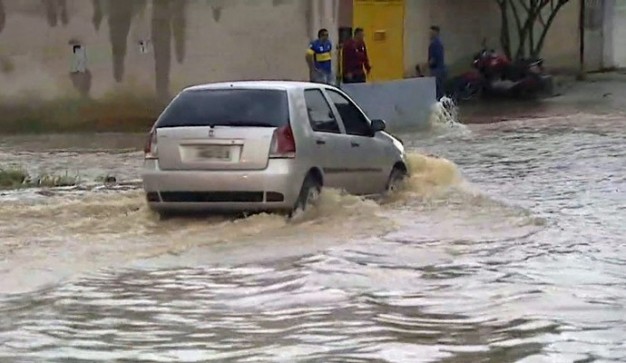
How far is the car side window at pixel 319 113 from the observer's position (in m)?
12.9

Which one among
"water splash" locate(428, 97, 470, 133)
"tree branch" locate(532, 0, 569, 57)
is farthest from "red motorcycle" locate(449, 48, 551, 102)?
"water splash" locate(428, 97, 470, 133)

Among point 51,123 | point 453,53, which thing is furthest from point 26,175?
point 453,53

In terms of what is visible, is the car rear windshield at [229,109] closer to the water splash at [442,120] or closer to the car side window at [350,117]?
the car side window at [350,117]

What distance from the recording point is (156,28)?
25031 mm

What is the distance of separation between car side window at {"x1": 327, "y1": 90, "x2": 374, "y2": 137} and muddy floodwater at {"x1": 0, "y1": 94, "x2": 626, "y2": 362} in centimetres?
83

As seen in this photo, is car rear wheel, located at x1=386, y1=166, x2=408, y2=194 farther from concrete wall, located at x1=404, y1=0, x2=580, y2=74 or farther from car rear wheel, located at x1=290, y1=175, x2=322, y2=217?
concrete wall, located at x1=404, y1=0, x2=580, y2=74

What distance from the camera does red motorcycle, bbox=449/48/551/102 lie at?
32.2 m

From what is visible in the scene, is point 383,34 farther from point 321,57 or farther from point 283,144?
point 283,144

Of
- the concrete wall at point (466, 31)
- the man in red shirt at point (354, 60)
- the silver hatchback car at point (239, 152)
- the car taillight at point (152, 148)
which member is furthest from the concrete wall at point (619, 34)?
the car taillight at point (152, 148)

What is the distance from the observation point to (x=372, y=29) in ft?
100

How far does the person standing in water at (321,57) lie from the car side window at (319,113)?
10702 millimetres

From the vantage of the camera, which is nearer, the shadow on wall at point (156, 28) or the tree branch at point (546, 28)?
the shadow on wall at point (156, 28)

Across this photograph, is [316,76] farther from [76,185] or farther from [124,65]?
[76,185]

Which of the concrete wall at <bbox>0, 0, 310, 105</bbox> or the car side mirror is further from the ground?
the concrete wall at <bbox>0, 0, 310, 105</bbox>
